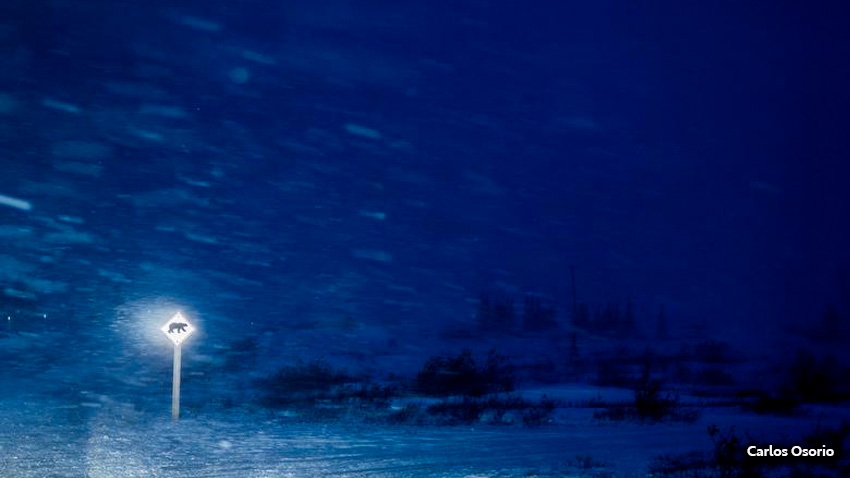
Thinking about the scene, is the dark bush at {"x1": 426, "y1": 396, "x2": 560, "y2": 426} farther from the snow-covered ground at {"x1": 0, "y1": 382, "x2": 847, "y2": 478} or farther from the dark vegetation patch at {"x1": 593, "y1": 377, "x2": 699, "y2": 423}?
the dark vegetation patch at {"x1": 593, "y1": 377, "x2": 699, "y2": 423}

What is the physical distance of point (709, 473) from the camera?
1069 cm

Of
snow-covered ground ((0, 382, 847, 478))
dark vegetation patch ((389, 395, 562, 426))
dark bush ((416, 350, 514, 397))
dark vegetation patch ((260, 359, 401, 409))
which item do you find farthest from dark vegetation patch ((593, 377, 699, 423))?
dark bush ((416, 350, 514, 397))

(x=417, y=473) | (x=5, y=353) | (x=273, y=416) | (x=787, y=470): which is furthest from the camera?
(x=5, y=353)

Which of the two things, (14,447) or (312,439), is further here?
(312,439)

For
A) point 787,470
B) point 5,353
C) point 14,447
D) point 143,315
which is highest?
point 143,315

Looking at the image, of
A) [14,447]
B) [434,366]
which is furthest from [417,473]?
[434,366]

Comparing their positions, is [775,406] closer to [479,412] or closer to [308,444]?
[479,412]

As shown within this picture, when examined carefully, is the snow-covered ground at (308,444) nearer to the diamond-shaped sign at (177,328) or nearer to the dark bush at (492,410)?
the dark bush at (492,410)

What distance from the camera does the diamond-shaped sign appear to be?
17.9 m

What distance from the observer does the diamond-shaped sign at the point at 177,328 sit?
58.6 ft

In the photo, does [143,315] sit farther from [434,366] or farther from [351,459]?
[351,459]

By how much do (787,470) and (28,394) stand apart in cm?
2259

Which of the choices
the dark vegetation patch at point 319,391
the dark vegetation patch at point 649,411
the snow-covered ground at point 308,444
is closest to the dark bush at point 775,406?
the snow-covered ground at point 308,444

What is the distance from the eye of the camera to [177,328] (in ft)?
59.3
